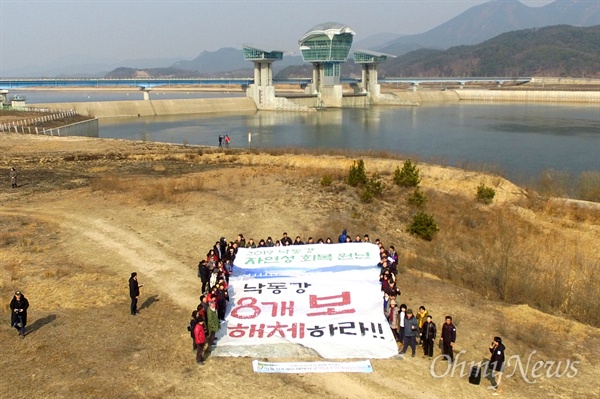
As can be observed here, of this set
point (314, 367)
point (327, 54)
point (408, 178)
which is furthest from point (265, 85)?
point (314, 367)

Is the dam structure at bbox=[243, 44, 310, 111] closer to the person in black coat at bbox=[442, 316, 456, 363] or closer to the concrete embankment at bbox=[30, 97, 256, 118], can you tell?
the concrete embankment at bbox=[30, 97, 256, 118]

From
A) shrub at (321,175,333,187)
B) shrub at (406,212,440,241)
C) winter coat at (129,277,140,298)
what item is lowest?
shrub at (406,212,440,241)

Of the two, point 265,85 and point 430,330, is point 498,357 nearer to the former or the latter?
point 430,330

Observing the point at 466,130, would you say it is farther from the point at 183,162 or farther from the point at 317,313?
the point at 317,313

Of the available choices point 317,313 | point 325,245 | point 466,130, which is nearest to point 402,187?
point 325,245

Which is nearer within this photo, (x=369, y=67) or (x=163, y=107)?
(x=163, y=107)

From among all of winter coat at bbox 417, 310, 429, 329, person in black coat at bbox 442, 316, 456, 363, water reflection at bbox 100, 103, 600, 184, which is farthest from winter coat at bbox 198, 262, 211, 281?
water reflection at bbox 100, 103, 600, 184

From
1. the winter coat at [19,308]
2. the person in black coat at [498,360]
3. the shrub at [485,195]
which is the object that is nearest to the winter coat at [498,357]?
the person in black coat at [498,360]
